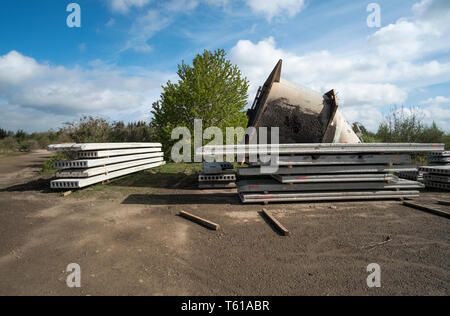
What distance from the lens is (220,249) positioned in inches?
141

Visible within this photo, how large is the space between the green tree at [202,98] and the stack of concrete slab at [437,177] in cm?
835

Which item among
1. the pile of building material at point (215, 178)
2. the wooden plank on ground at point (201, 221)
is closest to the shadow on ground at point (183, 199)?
the pile of building material at point (215, 178)

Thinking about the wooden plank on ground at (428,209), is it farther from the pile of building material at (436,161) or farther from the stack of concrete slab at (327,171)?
the pile of building material at (436,161)

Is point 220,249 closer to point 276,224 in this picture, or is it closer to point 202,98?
point 276,224

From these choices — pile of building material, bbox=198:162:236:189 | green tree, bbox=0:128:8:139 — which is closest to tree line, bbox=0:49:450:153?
pile of building material, bbox=198:162:236:189

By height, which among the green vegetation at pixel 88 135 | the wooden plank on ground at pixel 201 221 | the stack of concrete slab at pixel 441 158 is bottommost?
the wooden plank on ground at pixel 201 221

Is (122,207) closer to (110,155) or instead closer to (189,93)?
(110,155)

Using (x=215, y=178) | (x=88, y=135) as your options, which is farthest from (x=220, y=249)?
(x=88, y=135)

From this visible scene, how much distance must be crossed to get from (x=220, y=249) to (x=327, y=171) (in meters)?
4.23

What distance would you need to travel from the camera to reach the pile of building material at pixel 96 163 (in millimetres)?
7164

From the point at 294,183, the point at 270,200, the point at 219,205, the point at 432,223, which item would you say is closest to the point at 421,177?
the point at 432,223

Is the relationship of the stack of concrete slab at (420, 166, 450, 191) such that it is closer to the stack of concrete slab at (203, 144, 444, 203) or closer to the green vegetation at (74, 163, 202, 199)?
the stack of concrete slab at (203, 144, 444, 203)

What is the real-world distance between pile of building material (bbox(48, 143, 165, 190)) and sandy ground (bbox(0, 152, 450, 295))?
4.78 feet

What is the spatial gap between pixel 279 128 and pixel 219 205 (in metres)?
3.21
